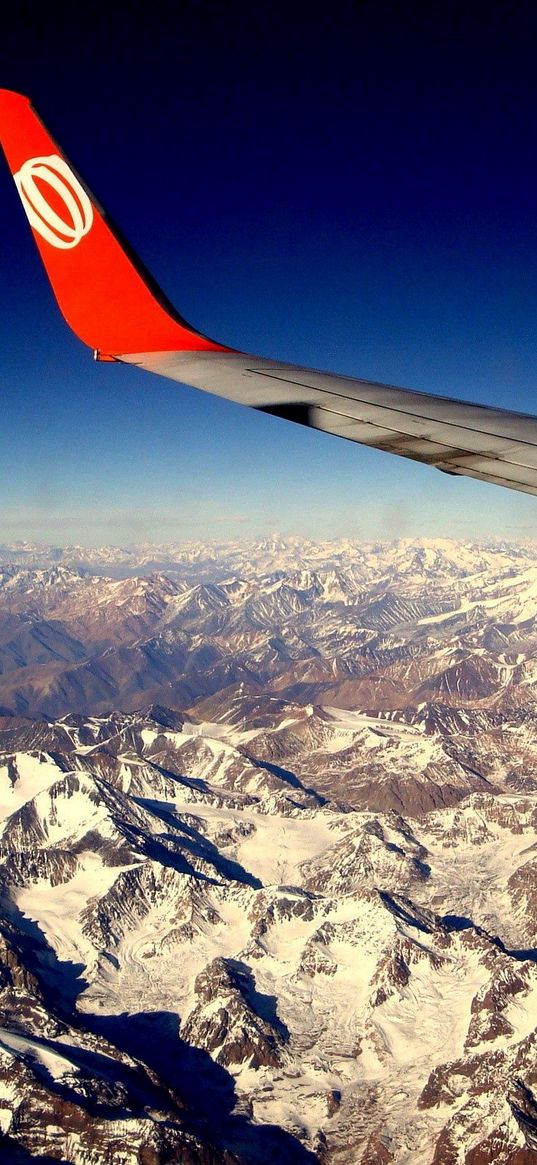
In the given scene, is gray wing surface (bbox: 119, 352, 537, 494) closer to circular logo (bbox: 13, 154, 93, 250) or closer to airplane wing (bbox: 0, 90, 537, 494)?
airplane wing (bbox: 0, 90, 537, 494)

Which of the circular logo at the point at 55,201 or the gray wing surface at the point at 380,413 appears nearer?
the gray wing surface at the point at 380,413

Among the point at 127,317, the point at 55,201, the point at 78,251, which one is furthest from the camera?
the point at 127,317

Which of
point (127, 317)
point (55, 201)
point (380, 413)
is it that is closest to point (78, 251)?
point (55, 201)

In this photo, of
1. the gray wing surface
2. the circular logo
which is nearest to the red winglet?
the circular logo

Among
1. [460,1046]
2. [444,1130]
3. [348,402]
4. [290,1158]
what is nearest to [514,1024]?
[460,1046]

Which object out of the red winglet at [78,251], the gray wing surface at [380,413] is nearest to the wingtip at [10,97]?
the red winglet at [78,251]

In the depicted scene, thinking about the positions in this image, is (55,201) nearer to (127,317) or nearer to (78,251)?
(78,251)

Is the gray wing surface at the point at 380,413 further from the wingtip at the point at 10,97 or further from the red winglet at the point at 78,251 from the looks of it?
the wingtip at the point at 10,97
